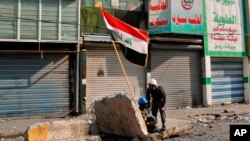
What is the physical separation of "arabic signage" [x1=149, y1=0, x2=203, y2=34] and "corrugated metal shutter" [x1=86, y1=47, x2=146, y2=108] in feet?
7.35

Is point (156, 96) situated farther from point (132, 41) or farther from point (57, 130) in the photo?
point (57, 130)

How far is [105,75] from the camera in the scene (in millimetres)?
17422

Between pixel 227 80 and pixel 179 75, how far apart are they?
3.46 meters

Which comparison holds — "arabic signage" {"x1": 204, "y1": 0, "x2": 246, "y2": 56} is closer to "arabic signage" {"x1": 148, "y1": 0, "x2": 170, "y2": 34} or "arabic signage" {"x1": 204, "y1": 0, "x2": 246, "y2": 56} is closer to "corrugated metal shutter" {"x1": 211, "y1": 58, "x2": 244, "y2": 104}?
"corrugated metal shutter" {"x1": 211, "y1": 58, "x2": 244, "y2": 104}

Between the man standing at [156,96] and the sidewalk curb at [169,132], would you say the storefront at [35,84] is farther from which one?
the sidewalk curb at [169,132]

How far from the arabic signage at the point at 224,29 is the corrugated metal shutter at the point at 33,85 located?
8008 millimetres

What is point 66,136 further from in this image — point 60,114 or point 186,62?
point 186,62

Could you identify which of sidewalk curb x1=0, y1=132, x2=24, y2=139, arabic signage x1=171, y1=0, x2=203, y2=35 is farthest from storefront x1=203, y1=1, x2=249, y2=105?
sidewalk curb x1=0, y1=132, x2=24, y2=139

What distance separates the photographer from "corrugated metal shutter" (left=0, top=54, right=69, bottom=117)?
596 inches

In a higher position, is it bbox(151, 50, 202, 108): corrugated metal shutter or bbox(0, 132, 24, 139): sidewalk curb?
bbox(151, 50, 202, 108): corrugated metal shutter

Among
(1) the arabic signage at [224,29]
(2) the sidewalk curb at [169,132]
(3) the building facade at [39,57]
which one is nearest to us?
(2) the sidewalk curb at [169,132]

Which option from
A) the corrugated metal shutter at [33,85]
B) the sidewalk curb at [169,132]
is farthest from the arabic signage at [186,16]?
the sidewalk curb at [169,132]

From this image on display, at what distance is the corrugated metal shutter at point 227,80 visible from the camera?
2081 cm

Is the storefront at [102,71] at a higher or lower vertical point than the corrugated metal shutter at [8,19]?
lower
